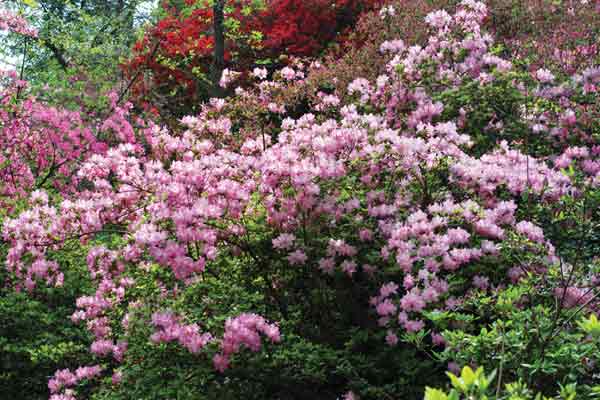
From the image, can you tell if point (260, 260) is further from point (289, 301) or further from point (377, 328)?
point (377, 328)

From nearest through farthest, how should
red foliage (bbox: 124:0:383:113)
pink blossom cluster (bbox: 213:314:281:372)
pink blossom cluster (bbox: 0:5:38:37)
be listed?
pink blossom cluster (bbox: 213:314:281:372)
pink blossom cluster (bbox: 0:5:38:37)
red foliage (bbox: 124:0:383:113)

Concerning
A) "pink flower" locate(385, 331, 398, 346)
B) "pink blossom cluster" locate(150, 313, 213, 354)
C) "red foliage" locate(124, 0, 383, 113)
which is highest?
"red foliage" locate(124, 0, 383, 113)

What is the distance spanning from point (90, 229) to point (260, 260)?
114cm

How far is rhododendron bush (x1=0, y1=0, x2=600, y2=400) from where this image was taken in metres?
3.25

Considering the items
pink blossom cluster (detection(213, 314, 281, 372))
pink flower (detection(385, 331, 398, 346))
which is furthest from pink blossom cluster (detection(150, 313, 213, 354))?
pink flower (detection(385, 331, 398, 346))

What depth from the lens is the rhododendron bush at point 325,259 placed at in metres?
Result: 3.25


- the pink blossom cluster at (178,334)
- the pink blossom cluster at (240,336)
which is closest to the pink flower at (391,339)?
the pink blossom cluster at (240,336)

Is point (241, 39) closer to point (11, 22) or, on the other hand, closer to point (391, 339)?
point (11, 22)

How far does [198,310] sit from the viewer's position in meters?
3.63

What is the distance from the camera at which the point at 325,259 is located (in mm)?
3830

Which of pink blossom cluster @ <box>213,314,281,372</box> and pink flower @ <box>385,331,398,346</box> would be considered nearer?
pink blossom cluster @ <box>213,314,281,372</box>

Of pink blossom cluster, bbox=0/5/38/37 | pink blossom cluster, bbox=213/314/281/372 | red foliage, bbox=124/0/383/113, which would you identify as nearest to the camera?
pink blossom cluster, bbox=213/314/281/372

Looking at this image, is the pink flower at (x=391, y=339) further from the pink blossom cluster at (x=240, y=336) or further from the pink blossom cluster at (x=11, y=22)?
the pink blossom cluster at (x=11, y=22)

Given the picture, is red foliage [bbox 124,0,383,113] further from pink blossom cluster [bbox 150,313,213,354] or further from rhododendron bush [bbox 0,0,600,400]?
pink blossom cluster [bbox 150,313,213,354]
